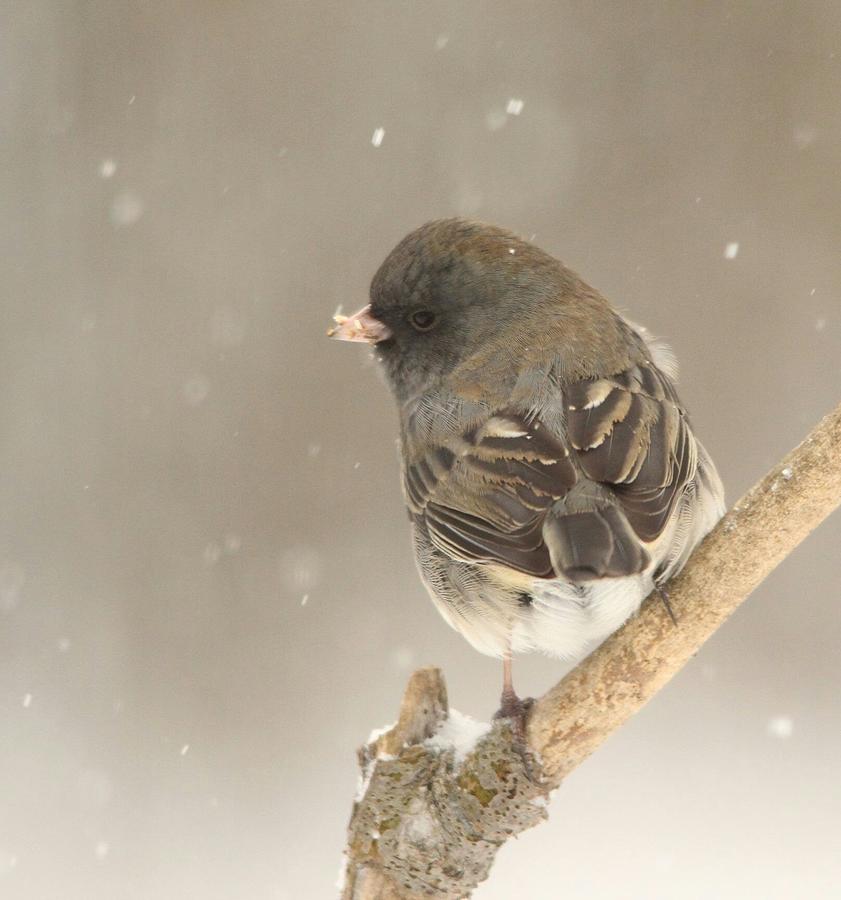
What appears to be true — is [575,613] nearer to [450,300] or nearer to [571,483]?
[571,483]

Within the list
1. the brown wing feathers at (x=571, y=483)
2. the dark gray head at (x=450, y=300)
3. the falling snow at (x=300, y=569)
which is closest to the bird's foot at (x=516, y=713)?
the brown wing feathers at (x=571, y=483)

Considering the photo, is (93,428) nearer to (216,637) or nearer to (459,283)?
(216,637)

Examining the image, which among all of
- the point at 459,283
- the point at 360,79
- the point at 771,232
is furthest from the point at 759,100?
the point at 459,283

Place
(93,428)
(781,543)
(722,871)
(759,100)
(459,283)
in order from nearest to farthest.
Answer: (781,543) < (459,283) < (722,871) < (759,100) < (93,428)

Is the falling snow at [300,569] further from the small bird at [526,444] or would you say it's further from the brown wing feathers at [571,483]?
the brown wing feathers at [571,483]

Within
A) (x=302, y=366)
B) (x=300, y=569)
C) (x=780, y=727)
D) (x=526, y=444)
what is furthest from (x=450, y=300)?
(x=780, y=727)

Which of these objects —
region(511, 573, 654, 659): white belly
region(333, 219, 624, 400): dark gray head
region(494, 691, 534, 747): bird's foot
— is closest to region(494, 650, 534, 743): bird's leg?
region(494, 691, 534, 747): bird's foot
